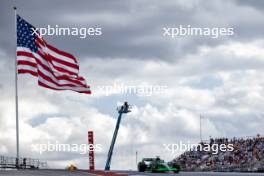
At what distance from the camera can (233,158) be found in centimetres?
6481

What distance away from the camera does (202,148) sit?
72562mm

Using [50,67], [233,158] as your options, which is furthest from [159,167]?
[233,158]

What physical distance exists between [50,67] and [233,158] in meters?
31.4

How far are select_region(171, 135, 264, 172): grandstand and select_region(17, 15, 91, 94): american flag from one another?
2394 centimetres

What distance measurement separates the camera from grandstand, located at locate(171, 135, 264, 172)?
59750 millimetres

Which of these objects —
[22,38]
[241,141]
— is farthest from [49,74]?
[241,141]

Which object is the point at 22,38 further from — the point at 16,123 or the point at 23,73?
the point at 16,123

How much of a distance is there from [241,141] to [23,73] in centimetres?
3381

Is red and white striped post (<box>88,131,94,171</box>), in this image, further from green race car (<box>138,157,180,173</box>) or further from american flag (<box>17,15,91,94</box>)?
american flag (<box>17,15,91,94</box>)

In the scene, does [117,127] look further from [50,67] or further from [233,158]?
[50,67]

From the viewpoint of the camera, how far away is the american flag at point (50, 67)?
38625 millimetres

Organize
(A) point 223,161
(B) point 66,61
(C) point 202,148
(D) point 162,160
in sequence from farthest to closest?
1. (C) point 202,148
2. (A) point 223,161
3. (D) point 162,160
4. (B) point 66,61

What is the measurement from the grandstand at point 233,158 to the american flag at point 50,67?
23941 millimetres

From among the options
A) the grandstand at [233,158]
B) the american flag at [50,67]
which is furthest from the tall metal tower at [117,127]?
the american flag at [50,67]
